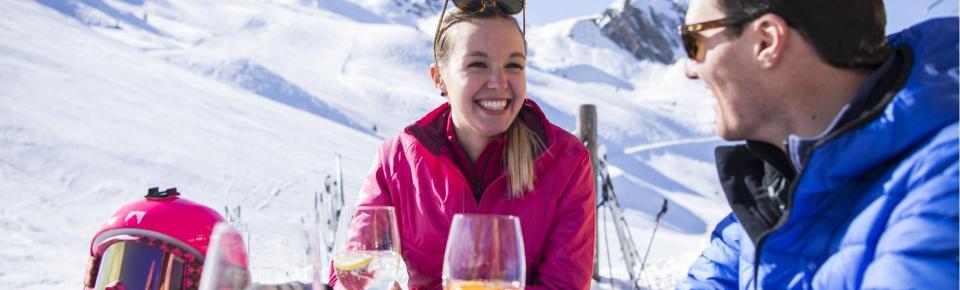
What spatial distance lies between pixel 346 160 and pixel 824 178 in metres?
13.5

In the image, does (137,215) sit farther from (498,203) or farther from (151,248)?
(498,203)

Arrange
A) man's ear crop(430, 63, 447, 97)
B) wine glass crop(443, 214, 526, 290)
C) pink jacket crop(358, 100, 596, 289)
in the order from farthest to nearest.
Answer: man's ear crop(430, 63, 447, 97)
pink jacket crop(358, 100, 596, 289)
wine glass crop(443, 214, 526, 290)

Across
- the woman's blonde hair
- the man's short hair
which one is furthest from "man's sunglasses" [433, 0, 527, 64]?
the man's short hair

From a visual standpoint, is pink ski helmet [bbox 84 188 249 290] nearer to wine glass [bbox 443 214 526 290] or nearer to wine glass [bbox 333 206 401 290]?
wine glass [bbox 333 206 401 290]

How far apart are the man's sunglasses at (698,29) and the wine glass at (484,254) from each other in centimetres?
58

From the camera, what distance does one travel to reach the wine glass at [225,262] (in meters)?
1.08

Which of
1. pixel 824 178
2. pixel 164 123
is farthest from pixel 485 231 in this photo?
pixel 164 123

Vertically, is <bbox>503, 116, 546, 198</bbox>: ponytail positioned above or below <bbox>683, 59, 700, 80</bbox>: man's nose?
below

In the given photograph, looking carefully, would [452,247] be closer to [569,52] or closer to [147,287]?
[147,287]

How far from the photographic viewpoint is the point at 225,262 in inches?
43.1

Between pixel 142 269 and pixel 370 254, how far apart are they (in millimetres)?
881

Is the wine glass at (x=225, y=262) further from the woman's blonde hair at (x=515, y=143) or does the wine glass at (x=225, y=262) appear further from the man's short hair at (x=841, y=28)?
the woman's blonde hair at (x=515, y=143)

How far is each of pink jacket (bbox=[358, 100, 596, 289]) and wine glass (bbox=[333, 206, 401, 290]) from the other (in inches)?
26.4

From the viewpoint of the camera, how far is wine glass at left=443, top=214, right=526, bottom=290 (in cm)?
132
